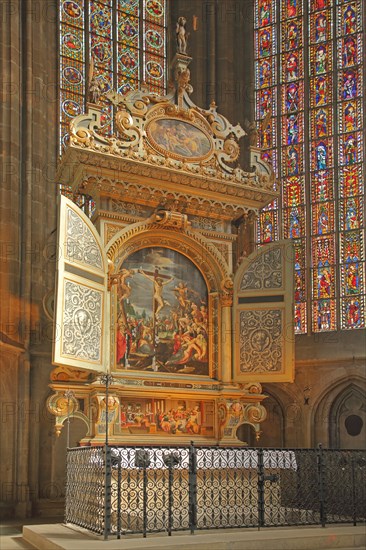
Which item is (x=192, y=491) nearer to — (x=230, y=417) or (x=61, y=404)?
(x=61, y=404)

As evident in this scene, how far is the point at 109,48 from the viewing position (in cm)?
1773

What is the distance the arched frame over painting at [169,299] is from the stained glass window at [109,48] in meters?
5.61

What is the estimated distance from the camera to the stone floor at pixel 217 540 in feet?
23.6

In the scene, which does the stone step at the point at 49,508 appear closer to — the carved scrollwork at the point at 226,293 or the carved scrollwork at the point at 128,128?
the carved scrollwork at the point at 226,293

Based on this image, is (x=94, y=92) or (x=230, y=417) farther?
(x=230, y=417)

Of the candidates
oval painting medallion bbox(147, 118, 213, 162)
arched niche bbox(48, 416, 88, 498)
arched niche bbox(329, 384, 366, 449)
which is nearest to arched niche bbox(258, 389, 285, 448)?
arched niche bbox(329, 384, 366, 449)

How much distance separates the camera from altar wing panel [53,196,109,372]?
33.8ft

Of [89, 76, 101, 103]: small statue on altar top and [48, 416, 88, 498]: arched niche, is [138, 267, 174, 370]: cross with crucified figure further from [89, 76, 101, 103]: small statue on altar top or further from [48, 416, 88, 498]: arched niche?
[48, 416, 88, 498]: arched niche

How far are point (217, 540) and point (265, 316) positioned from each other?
4.99 m

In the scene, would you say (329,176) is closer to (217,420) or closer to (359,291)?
(359,291)

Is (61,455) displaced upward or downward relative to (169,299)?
downward

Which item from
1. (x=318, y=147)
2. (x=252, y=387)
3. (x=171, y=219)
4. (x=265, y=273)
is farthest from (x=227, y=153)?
(x=318, y=147)

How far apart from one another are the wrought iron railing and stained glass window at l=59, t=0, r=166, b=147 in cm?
921

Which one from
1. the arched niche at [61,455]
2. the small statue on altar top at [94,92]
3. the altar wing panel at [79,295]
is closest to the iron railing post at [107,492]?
the altar wing panel at [79,295]
